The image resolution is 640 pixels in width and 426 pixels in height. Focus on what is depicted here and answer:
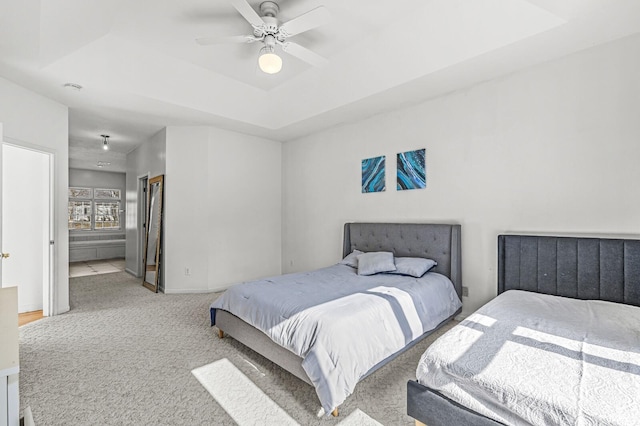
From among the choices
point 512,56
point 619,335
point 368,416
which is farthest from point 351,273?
point 512,56

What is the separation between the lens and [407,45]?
120 inches

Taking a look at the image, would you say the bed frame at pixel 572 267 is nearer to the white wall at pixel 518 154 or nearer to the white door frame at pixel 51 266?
the white wall at pixel 518 154

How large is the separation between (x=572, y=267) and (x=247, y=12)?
11.0ft

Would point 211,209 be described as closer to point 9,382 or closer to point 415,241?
point 415,241

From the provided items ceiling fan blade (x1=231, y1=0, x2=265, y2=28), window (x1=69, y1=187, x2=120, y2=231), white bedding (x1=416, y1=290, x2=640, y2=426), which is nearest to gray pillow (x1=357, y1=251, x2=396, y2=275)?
white bedding (x1=416, y1=290, x2=640, y2=426)

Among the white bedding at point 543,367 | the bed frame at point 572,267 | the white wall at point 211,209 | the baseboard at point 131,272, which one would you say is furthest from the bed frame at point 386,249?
the baseboard at point 131,272

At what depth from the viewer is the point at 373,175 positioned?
4316mm

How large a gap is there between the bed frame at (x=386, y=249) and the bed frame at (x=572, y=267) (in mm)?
495

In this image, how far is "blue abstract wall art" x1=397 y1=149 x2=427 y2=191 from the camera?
12.4 feet

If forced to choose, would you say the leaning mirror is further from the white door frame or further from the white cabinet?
the white cabinet

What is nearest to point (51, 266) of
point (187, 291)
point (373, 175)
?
point (187, 291)

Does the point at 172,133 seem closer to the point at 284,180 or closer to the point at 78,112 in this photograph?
the point at 78,112

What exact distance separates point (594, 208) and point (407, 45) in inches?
87.8

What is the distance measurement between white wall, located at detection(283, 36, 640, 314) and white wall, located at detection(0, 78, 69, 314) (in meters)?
3.71
